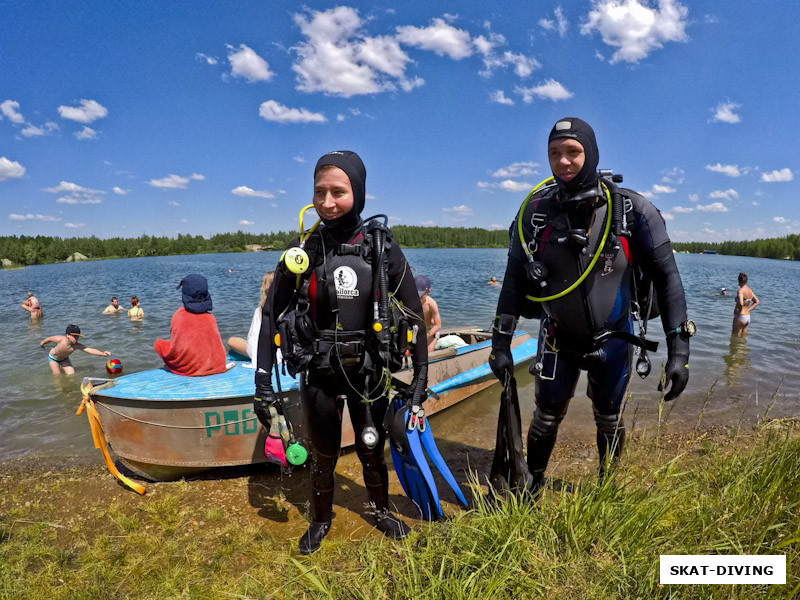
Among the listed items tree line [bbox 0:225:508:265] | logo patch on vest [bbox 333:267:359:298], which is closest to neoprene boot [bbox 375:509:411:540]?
logo patch on vest [bbox 333:267:359:298]

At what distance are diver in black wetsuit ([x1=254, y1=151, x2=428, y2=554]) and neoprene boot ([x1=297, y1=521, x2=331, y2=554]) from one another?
0.62 metres

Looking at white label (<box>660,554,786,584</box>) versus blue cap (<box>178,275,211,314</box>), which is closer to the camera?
white label (<box>660,554,786,584</box>)

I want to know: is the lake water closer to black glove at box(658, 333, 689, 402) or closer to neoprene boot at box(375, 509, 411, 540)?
black glove at box(658, 333, 689, 402)

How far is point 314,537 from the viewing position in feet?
10.3

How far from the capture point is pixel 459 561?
208 cm

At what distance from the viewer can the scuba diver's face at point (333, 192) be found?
257 cm

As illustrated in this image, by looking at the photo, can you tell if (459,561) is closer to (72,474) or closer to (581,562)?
(581,562)

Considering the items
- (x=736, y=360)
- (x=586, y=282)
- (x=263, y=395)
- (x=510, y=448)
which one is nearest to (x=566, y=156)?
(x=586, y=282)

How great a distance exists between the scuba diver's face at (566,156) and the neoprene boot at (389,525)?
8.89 ft

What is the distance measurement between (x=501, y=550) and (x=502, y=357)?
3.85 feet

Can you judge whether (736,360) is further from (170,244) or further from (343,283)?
(170,244)

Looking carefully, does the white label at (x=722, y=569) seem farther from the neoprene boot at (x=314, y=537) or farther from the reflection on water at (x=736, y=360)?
the reflection on water at (x=736, y=360)

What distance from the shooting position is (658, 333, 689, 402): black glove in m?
Result: 2.59

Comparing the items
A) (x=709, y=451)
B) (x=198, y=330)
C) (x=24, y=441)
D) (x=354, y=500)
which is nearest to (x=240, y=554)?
(x=354, y=500)
